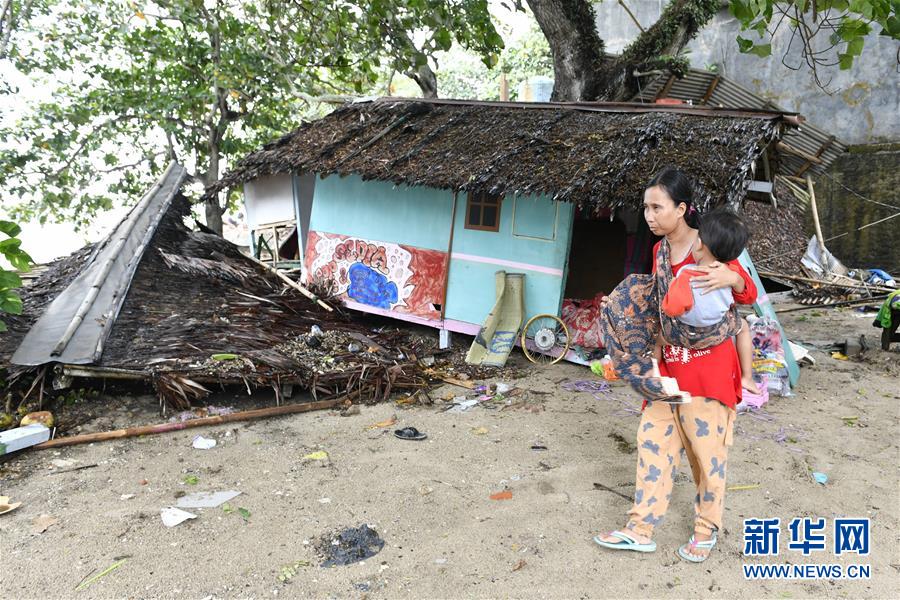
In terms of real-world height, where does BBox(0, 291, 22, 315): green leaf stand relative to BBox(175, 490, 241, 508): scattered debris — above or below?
above

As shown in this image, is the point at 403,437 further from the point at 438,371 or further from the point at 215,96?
the point at 215,96

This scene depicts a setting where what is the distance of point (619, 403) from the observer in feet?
18.1

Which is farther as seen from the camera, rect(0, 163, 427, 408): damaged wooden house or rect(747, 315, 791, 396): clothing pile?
rect(747, 315, 791, 396): clothing pile

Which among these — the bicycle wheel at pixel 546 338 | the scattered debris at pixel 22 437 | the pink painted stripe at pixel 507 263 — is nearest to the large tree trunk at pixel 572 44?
the pink painted stripe at pixel 507 263

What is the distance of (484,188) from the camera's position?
6109 mm

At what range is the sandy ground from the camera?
9.85 ft

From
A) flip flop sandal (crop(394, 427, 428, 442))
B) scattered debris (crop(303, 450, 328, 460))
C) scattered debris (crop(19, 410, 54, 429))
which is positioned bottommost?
scattered debris (crop(303, 450, 328, 460))

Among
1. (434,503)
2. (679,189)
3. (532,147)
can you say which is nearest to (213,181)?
(532,147)

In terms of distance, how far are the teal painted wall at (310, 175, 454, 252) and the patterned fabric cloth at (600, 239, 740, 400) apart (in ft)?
14.2

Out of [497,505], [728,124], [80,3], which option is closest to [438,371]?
[497,505]

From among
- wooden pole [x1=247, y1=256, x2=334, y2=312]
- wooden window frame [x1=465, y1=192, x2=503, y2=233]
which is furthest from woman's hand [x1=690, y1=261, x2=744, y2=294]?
wooden pole [x1=247, y1=256, x2=334, y2=312]

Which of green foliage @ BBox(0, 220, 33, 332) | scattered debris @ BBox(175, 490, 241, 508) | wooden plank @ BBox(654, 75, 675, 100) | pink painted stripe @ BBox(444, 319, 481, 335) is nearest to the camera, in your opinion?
scattered debris @ BBox(175, 490, 241, 508)

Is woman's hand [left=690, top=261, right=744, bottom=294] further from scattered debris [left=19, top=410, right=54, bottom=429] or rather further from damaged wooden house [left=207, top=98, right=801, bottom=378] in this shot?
scattered debris [left=19, top=410, right=54, bottom=429]

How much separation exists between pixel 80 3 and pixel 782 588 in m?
11.4
